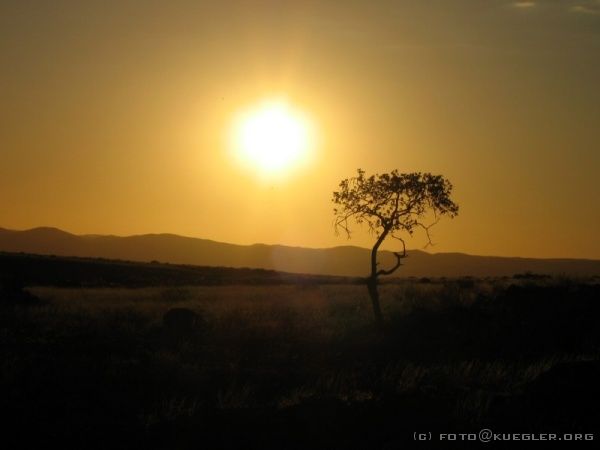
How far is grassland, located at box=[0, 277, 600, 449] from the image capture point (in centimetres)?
1074

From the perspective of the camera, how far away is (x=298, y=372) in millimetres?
17797

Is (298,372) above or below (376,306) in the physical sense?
below

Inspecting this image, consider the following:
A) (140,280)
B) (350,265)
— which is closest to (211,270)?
(140,280)

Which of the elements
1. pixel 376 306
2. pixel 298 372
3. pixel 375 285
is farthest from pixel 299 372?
pixel 375 285

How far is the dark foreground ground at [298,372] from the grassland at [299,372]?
41mm

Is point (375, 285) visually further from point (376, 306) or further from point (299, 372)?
point (299, 372)

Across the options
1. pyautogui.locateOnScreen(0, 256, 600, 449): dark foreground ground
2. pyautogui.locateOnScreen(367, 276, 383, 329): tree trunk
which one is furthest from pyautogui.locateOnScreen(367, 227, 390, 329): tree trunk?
pyautogui.locateOnScreen(0, 256, 600, 449): dark foreground ground

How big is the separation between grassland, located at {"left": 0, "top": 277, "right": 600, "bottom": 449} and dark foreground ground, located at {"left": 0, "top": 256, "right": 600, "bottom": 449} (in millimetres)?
41

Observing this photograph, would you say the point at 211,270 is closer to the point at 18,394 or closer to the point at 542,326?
the point at 542,326

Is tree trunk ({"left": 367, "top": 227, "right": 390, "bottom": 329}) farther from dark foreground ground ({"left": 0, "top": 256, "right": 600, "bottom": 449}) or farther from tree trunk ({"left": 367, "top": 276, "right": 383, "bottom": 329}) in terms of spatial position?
dark foreground ground ({"left": 0, "top": 256, "right": 600, "bottom": 449})

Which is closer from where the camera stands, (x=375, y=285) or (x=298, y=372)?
(x=298, y=372)

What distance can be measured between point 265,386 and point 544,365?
6478mm

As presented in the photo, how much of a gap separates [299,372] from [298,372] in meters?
0.03

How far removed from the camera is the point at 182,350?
20078 mm
